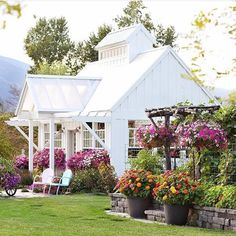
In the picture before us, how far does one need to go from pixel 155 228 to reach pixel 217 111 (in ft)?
10.1

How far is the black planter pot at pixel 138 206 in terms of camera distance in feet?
46.1

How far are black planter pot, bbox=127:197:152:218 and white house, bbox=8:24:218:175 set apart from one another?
7740 millimetres

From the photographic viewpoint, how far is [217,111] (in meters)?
13.8

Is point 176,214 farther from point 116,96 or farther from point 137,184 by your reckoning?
point 116,96

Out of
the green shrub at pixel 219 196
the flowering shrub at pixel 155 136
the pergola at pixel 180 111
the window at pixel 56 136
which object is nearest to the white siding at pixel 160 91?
the window at pixel 56 136

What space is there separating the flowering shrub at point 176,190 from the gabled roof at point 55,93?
10.6 m

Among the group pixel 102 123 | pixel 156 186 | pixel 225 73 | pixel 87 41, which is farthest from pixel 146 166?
pixel 87 41

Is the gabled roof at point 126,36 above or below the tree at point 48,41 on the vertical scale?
→ below

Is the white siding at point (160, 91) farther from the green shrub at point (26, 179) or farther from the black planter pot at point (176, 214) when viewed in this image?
the black planter pot at point (176, 214)

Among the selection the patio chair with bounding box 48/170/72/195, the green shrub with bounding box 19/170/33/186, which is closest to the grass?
the patio chair with bounding box 48/170/72/195

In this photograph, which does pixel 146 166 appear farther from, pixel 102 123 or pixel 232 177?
pixel 102 123

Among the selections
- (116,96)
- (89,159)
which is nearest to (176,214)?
(89,159)

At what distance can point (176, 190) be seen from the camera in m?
12.6

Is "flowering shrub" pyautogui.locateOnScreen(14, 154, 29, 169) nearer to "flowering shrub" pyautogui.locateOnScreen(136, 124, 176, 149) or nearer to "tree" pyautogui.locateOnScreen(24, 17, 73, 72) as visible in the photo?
"flowering shrub" pyautogui.locateOnScreen(136, 124, 176, 149)
